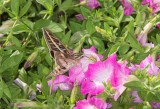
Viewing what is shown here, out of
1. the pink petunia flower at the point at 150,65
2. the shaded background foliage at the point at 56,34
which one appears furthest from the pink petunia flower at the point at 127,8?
the pink petunia flower at the point at 150,65

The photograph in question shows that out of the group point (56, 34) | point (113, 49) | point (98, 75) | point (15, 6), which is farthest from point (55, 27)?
point (98, 75)

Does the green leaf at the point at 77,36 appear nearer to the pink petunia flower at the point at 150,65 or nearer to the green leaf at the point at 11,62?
the green leaf at the point at 11,62

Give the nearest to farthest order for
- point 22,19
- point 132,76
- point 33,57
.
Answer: point 132,76
point 33,57
point 22,19

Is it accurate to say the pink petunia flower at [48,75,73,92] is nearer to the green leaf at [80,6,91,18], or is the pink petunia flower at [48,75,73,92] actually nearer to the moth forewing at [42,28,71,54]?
the moth forewing at [42,28,71,54]

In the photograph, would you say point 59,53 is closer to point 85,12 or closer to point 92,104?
point 92,104

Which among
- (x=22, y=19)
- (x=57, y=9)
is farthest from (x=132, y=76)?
(x=57, y=9)

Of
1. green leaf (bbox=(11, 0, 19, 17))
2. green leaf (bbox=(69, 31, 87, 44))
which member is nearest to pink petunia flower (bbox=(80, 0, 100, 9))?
green leaf (bbox=(69, 31, 87, 44))

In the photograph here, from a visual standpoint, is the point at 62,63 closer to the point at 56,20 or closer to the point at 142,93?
the point at 142,93
